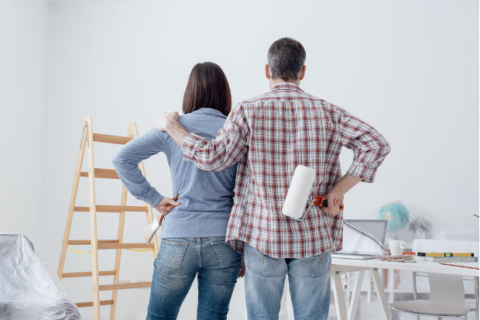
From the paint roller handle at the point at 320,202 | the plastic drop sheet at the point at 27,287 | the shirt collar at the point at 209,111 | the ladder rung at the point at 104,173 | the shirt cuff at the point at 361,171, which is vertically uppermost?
the shirt collar at the point at 209,111

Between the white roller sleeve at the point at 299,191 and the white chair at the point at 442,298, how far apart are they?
1.38 metres

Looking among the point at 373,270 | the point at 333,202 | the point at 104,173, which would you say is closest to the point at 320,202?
the point at 333,202

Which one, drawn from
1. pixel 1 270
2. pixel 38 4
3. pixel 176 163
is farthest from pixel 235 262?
pixel 38 4

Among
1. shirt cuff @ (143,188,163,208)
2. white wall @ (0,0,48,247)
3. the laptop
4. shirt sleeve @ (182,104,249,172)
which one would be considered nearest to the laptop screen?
the laptop

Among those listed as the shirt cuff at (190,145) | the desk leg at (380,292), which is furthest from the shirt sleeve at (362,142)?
the desk leg at (380,292)

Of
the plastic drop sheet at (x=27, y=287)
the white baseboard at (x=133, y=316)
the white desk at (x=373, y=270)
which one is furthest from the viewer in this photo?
the white baseboard at (x=133, y=316)

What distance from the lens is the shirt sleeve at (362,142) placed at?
4.27 ft

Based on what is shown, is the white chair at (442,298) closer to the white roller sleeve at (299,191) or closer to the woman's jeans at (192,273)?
the woman's jeans at (192,273)

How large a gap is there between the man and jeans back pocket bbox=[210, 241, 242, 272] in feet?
0.10

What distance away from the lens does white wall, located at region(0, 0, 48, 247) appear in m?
3.28

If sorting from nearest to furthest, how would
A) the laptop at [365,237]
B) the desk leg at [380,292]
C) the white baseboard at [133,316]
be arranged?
the laptop at [365,237]
the desk leg at [380,292]
the white baseboard at [133,316]

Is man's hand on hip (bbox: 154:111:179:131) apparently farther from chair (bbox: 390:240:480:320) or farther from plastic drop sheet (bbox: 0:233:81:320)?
chair (bbox: 390:240:480:320)

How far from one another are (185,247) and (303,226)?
344 mm

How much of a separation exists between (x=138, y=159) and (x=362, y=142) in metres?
0.72
